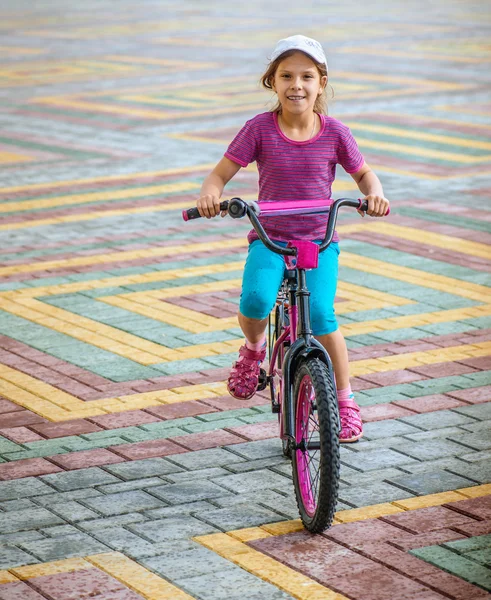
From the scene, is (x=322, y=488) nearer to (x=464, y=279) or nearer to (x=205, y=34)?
(x=464, y=279)

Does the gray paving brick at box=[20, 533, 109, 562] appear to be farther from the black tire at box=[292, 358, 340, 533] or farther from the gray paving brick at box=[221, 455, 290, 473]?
the gray paving brick at box=[221, 455, 290, 473]

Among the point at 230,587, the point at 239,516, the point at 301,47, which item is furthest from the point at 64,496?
the point at 301,47

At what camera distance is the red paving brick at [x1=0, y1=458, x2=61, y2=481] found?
16.6ft

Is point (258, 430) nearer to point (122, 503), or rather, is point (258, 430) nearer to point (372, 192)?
point (122, 503)

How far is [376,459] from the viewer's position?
5188 millimetres

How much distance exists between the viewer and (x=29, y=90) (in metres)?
17.9

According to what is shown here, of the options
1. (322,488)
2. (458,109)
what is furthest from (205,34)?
(322,488)

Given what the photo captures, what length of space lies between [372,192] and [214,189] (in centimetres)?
60

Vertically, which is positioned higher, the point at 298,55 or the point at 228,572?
the point at 298,55

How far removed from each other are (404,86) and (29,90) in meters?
5.25

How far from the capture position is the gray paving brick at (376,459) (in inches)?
201

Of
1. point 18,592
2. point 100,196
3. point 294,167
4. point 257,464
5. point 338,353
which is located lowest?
point 18,592

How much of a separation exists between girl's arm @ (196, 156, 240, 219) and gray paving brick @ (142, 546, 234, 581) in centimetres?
120

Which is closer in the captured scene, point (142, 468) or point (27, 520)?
point (27, 520)
